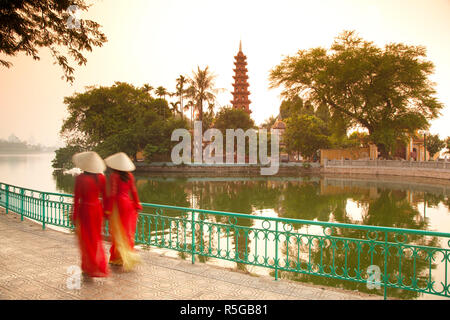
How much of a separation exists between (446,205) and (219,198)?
12.2 meters

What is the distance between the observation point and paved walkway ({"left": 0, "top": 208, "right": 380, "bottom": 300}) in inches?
162

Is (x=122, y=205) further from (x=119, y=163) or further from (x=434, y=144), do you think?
(x=434, y=144)

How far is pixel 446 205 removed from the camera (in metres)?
17.3

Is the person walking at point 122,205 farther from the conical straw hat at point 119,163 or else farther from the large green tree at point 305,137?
the large green tree at point 305,137

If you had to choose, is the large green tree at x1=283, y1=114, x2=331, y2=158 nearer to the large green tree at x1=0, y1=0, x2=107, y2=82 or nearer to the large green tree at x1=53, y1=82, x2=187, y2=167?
the large green tree at x1=53, y1=82, x2=187, y2=167

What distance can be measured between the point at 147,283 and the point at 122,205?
111 cm

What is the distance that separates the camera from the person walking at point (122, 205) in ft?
14.9

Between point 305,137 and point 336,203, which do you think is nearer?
point 336,203

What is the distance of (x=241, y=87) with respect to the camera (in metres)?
56.6

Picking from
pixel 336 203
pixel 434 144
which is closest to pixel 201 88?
pixel 336 203

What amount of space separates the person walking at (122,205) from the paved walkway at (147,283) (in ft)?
1.36

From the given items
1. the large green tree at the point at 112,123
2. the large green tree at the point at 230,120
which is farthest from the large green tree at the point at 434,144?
the large green tree at the point at 112,123

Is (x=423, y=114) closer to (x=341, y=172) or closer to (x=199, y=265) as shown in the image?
(x=341, y=172)
